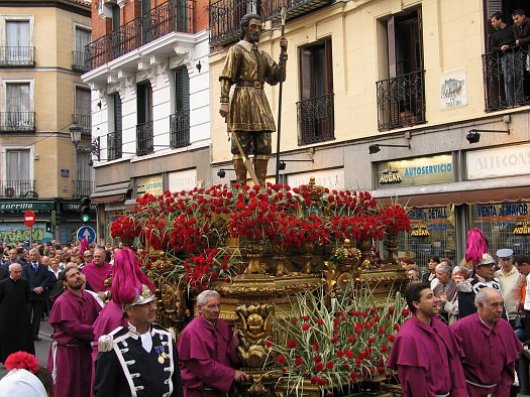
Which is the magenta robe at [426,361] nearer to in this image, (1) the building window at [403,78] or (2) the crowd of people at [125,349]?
(2) the crowd of people at [125,349]

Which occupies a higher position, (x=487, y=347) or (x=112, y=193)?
(x=112, y=193)

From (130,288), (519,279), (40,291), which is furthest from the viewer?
(40,291)

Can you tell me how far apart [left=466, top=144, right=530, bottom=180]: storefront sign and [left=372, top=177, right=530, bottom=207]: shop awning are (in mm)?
324

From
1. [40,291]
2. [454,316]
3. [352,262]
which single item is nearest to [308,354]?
[352,262]

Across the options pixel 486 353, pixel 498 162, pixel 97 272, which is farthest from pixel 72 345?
pixel 498 162

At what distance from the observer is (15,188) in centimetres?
3641

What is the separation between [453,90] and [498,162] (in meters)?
1.80

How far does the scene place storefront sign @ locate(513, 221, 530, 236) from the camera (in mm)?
13383

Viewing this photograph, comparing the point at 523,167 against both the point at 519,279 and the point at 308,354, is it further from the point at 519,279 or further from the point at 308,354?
the point at 308,354

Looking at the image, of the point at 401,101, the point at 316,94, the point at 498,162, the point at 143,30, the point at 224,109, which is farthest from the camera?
the point at 143,30

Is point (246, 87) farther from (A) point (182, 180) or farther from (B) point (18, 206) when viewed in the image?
(B) point (18, 206)

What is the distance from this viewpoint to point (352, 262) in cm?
729

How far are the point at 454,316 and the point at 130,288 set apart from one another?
16.8 feet

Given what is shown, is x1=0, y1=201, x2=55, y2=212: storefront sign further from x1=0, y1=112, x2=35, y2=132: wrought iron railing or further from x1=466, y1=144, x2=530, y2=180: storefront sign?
x1=466, y1=144, x2=530, y2=180: storefront sign
